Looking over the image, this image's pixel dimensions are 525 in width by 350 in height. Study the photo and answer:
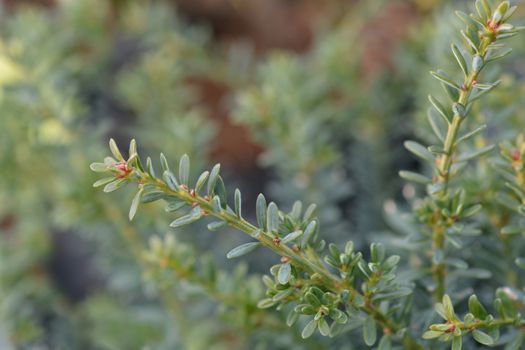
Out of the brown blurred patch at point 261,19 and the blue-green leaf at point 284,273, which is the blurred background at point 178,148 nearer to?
the blue-green leaf at point 284,273

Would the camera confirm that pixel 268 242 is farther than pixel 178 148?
No

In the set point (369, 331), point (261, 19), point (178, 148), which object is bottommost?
point (369, 331)

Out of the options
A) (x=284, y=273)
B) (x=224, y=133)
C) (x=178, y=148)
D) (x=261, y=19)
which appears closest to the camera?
(x=284, y=273)

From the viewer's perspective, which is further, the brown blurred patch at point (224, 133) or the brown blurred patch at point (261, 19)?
the brown blurred patch at point (261, 19)

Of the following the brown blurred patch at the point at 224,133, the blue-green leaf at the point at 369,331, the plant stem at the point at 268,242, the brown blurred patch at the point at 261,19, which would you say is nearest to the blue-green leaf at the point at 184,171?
the plant stem at the point at 268,242

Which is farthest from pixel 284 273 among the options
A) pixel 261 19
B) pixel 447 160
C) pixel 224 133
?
pixel 261 19

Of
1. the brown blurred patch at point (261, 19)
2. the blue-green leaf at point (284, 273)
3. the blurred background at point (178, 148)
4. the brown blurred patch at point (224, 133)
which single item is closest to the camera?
the blue-green leaf at point (284, 273)

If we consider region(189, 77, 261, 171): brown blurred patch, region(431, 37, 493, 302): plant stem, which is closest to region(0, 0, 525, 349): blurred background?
region(431, 37, 493, 302): plant stem

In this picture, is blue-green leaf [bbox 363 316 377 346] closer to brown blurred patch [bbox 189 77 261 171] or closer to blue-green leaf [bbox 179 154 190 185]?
blue-green leaf [bbox 179 154 190 185]

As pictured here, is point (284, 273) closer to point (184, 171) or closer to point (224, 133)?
point (184, 171)
